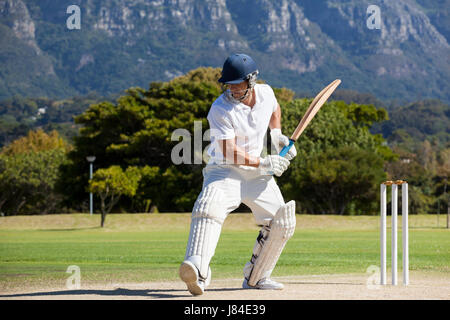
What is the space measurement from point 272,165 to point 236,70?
121 cm

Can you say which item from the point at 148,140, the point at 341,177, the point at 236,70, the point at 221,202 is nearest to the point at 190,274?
the point at 221,202

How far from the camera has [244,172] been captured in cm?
900

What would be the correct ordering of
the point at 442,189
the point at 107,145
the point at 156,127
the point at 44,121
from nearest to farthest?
the point at 156,127, the point at 107,145, the point at 442,189, the point at 44,121

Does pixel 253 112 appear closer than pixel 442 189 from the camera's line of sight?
Yes

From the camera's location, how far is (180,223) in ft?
141

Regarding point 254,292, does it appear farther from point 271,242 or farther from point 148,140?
point 148,140

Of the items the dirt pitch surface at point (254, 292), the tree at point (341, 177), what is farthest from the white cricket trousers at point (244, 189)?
the tree at point (341, 177)

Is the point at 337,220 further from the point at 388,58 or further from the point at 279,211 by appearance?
the point at 388,58

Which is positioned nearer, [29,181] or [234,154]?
[234,154]

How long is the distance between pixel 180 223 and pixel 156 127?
490 inches

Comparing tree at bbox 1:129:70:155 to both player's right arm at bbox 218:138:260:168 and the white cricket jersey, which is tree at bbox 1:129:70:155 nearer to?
the white cricket jersey

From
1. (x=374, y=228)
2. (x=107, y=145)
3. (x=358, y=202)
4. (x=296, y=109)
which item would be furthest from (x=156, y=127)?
(x=374, y=228)

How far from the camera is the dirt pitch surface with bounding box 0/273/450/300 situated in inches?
323
